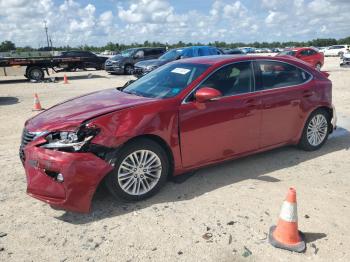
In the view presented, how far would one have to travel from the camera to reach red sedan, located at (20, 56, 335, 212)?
12.5 feet

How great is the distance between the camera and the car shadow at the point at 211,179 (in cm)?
411

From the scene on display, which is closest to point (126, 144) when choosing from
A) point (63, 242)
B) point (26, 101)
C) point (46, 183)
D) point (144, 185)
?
point (144, 185)

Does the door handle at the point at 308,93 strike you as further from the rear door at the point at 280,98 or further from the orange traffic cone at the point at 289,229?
the orange traffic cone at the point at 289,229

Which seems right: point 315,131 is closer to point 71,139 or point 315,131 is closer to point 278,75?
point 278,75

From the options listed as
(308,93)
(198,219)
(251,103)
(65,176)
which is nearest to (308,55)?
(308,93)

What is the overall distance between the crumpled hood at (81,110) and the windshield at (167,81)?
9.7 inches

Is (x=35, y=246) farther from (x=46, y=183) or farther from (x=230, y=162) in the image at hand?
(x=230, y=162)

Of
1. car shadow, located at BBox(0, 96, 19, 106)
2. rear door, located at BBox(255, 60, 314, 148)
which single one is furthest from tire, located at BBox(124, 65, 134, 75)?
rear door, located at BBox(255, 60, 314, 148)

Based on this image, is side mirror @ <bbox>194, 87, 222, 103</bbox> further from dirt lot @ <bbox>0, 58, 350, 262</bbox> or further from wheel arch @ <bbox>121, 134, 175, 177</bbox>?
dirt lot @ <bbox>0, 58, 350, 262</bbox>

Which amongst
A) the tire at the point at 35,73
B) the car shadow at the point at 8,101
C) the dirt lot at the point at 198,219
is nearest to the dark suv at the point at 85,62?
the tire at the point at 35,73

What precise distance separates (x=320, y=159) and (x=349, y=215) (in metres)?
1.89

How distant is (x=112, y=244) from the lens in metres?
3.46

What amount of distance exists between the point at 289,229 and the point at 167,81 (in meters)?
2.59

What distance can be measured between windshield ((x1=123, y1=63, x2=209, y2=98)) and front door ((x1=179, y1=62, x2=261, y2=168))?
0.76 ft
